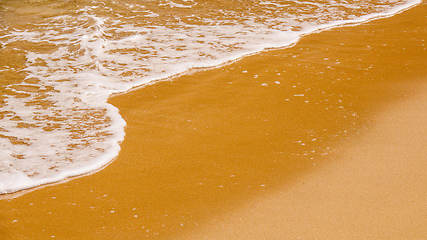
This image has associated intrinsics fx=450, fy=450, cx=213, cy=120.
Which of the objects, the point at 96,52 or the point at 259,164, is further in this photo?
the point at 96,52

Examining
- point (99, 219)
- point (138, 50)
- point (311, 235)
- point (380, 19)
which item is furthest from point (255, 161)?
point (380, 19)

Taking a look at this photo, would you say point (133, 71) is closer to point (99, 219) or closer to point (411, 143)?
point (99, 219)

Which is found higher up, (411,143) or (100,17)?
(100,17)

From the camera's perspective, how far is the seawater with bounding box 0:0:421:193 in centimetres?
396

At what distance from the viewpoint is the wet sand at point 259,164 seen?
2.98 m

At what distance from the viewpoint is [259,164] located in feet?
11.8

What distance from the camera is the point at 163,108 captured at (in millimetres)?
4586

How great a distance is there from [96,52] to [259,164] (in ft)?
11.9

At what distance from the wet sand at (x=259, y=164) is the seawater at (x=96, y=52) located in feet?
0.90

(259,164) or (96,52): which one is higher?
(96,52)

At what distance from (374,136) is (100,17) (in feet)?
18.7

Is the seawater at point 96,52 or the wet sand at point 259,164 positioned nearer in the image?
the wet sand at point 259,164

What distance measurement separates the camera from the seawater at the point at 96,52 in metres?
3.96

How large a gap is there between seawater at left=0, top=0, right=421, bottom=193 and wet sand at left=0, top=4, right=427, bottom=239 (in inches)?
10.7
